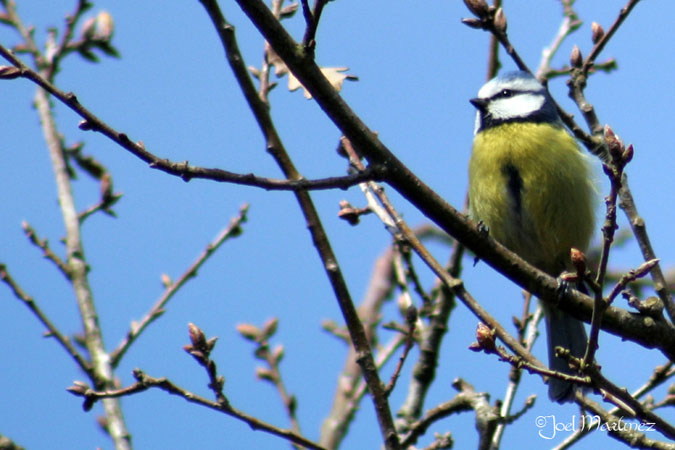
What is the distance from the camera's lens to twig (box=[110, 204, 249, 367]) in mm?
3137

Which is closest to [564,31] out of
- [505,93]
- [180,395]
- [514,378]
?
[505,93]

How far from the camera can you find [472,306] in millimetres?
2582

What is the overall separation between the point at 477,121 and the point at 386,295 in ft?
5.66

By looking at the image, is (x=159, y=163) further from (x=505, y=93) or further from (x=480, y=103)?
(x=505, y=93)

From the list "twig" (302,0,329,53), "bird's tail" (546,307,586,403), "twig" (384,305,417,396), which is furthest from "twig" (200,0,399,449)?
"bird's tail" (546,307,586,403)

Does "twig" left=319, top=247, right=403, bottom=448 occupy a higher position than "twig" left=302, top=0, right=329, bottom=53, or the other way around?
"twig" left=319, top=247, right=403, bottom=448

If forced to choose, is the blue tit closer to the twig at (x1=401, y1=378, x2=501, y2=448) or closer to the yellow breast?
the yellow breast

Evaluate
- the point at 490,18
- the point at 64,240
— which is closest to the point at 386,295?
the point at 64,240

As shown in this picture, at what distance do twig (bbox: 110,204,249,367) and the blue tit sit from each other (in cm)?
117

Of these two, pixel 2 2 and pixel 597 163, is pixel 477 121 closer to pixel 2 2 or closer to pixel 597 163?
pixel 597 163

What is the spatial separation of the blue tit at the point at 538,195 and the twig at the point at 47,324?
1936 millimetres

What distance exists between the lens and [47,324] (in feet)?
10.2

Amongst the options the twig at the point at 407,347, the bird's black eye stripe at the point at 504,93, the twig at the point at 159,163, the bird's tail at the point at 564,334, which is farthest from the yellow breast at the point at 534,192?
the twig at the point at 159,163

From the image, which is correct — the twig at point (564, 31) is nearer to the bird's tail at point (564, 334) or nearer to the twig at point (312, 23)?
the bird's tail at point (564, 334)
